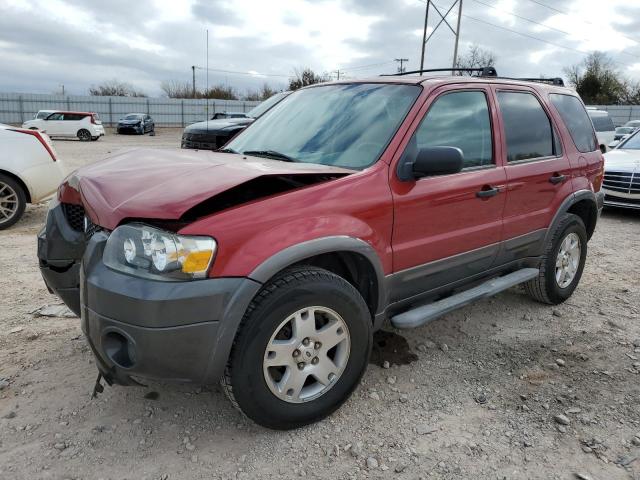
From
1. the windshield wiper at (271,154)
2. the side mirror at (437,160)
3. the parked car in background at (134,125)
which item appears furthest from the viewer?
the parked car in background at (134,125)

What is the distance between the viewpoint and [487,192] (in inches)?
131

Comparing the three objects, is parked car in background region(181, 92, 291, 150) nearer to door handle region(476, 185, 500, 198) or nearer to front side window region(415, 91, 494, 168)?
front side window region(415, 91, 494, 168)

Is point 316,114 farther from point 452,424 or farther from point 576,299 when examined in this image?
point 576,299

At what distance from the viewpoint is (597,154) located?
461 centimetres

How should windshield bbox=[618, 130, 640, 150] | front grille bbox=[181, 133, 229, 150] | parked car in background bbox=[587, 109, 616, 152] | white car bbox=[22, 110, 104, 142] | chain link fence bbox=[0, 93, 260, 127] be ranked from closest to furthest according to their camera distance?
front grille bbox=[181, 133, 229, 150] < windshield bbox=[618, 130, 640, 150] < parked car in background bbox=[587, 109, 616, 152] < white car bbox=[22, 110, 104, 142] < chain link fence bbox=[0, 93, 260, 127]

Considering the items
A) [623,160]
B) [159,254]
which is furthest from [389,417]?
[623,160]

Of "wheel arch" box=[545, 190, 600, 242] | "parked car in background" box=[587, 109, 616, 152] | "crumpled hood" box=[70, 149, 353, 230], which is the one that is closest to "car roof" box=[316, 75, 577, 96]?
"crumpled hood" box=[70, 149, 353, 230]

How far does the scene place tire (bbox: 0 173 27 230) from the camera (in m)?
6.51

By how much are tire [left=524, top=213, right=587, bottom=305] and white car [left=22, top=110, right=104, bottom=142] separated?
2746cm

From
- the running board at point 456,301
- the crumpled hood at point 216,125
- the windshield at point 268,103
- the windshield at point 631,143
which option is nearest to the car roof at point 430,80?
the running board at point 456,301

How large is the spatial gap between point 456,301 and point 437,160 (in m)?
1.00

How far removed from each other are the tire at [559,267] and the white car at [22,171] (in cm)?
599

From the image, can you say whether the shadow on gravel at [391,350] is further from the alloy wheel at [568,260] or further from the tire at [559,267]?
the alloy wheel at [568,260]

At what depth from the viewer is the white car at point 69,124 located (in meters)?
27.1
